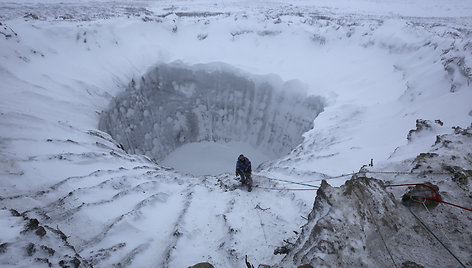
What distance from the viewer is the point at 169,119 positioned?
14.8m

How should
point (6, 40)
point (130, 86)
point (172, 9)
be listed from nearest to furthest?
point (6, 40)
point (130, 86)
point (172, 9)

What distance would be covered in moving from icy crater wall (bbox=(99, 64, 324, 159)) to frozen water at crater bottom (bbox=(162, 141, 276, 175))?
320 mm

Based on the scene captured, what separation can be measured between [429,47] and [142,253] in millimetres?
12131

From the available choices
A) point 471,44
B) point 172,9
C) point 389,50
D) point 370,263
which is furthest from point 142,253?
point 172,9

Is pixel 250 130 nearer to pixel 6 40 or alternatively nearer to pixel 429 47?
pixel 429 47

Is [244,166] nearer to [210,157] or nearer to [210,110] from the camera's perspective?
[210,157]

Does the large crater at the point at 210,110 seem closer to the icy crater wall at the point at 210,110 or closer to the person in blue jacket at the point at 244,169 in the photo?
the icy crater wall at the point at 210,110

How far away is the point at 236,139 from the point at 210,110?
216 centimetres

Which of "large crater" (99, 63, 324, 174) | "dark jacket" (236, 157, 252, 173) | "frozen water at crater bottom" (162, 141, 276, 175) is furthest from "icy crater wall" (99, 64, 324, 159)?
"dark jacket" (236, 157, 252, 173)

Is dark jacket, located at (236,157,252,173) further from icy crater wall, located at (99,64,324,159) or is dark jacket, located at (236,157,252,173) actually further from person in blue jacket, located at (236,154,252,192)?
icy crater wall, located at (99,64,324,159)

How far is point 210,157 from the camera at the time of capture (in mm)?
14945

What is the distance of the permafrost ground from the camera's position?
3.75 m

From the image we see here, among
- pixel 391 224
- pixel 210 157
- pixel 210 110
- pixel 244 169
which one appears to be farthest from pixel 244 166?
pixel 210 110

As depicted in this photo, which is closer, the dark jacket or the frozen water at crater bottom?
the dark jacket
